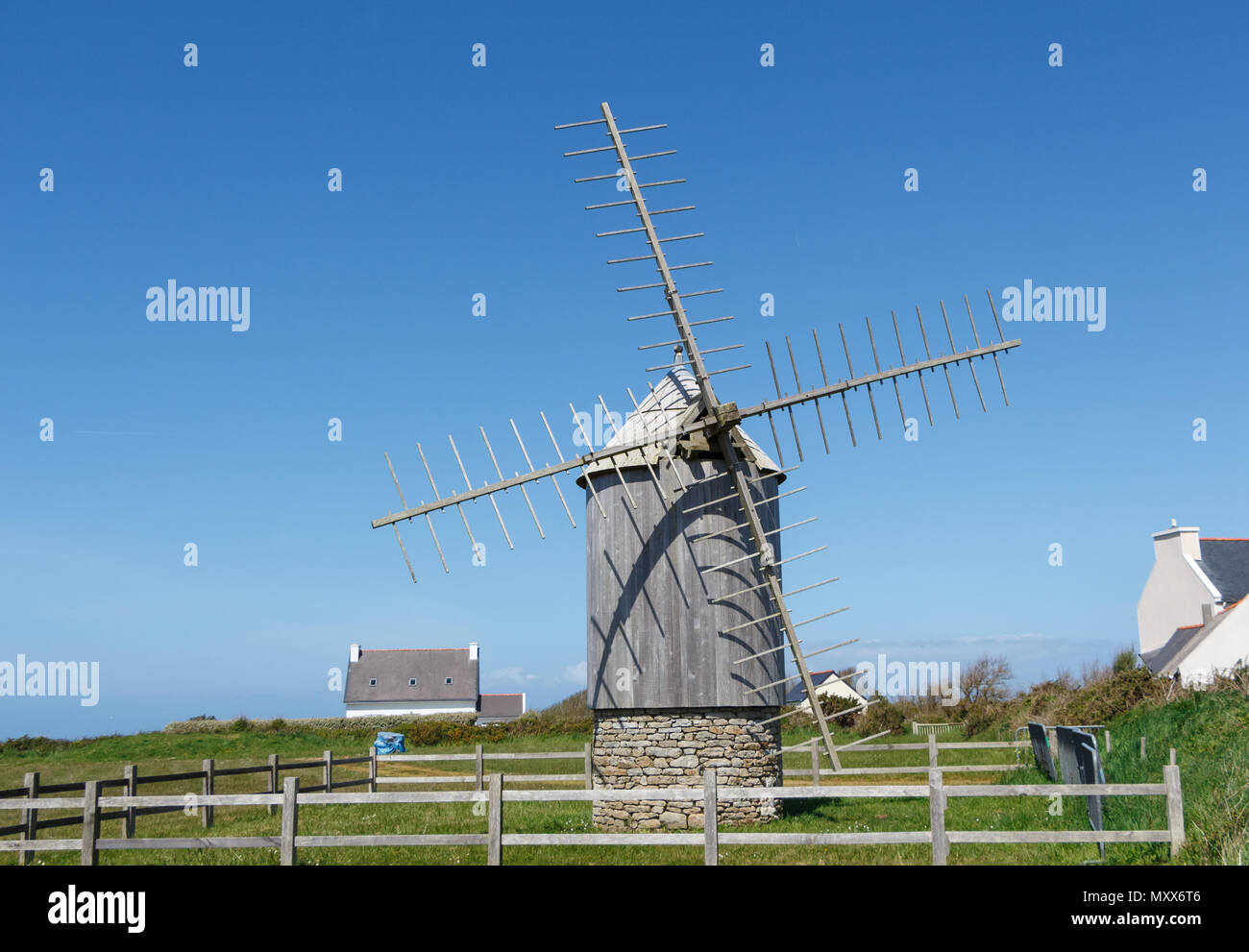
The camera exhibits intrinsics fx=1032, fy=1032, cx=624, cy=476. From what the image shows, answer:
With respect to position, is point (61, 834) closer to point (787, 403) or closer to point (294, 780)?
point (294, 780)

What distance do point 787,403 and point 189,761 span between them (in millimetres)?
28212

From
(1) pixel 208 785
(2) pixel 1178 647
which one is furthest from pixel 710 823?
(2) pixel 1178 647

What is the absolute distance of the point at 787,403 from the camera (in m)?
17.1

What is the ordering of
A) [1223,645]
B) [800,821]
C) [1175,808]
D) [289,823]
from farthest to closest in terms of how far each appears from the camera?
[1223,645] → [800,821] → [289,823] → [1175,808]

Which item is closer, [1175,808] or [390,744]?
[1175,808]

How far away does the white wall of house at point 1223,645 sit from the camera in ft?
105

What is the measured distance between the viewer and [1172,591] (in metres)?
41.0

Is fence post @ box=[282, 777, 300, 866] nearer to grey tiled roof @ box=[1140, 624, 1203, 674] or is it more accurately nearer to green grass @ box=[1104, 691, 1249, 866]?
green grass @ box=[1104, 691, 1249, 866]

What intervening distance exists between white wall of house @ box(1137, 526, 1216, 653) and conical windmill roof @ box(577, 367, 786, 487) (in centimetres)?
2831

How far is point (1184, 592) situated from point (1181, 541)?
198 centimetres

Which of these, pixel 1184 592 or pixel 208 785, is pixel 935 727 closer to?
pixel 1184 592

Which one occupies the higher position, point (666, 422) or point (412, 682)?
point (666, 422)

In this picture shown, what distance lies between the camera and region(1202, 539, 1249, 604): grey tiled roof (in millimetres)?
38219

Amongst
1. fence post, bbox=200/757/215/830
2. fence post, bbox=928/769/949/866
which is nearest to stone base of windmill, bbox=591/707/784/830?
fence post, bbox=928/769/949/866
